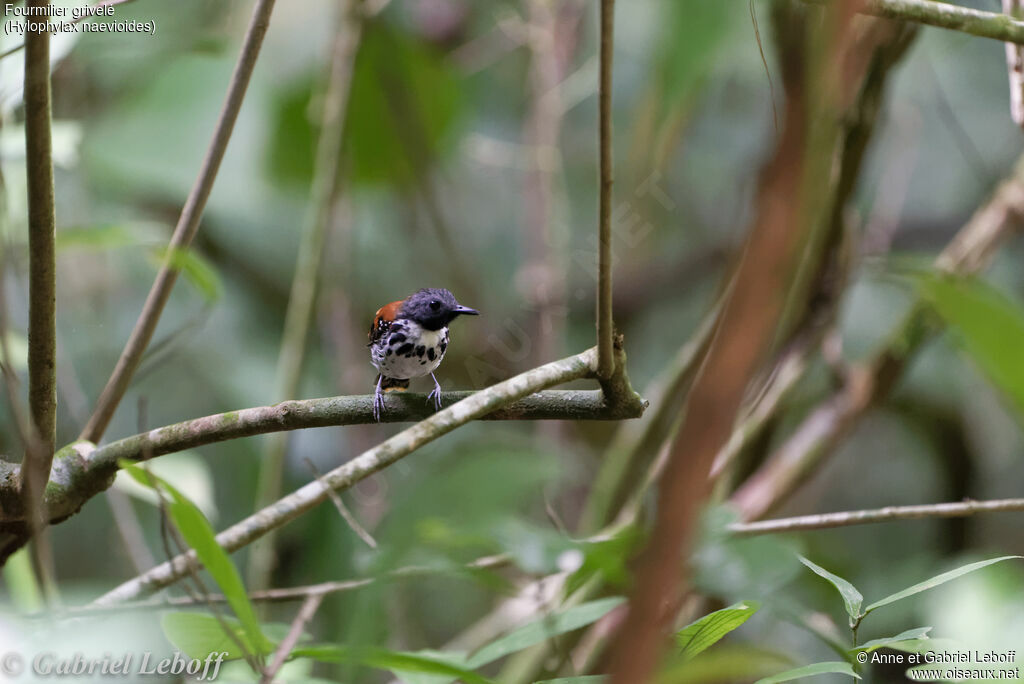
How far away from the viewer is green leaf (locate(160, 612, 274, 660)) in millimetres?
705

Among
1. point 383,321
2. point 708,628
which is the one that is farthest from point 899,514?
point 383,321

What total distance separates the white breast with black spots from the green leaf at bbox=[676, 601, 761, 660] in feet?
3.04

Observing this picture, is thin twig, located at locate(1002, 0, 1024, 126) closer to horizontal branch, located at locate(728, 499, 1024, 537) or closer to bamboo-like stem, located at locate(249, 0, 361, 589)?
horizontal branch, located at locate(728, 499, 1024, 537)

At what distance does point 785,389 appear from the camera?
181 cm

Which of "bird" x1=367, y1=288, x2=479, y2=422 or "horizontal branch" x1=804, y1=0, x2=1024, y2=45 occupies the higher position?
"horizontal branch" x1=804, y1=0, x2=1024, y2=45

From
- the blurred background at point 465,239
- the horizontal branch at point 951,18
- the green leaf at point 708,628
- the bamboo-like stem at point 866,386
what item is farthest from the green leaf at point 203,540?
the bamboo-like stem at point 866,386

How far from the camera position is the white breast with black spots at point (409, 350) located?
1528 mm

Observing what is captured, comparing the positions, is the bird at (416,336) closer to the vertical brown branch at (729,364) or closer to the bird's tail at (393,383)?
the bird's tail at (393,383)

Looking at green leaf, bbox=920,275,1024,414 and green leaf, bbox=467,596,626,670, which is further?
green leaf, bbox=467,596,626,670

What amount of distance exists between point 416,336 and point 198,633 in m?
0.87

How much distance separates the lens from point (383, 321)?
165cm

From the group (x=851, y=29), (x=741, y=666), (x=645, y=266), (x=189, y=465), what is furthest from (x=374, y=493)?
(x=851, y=29)

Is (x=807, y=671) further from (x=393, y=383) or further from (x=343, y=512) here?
(x=393, y=383)

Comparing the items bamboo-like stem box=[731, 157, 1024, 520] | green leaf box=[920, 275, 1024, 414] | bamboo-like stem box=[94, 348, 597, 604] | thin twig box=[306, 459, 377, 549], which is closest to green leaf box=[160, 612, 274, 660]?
bamboo-like stem box=[94, 348, 597, 604]
